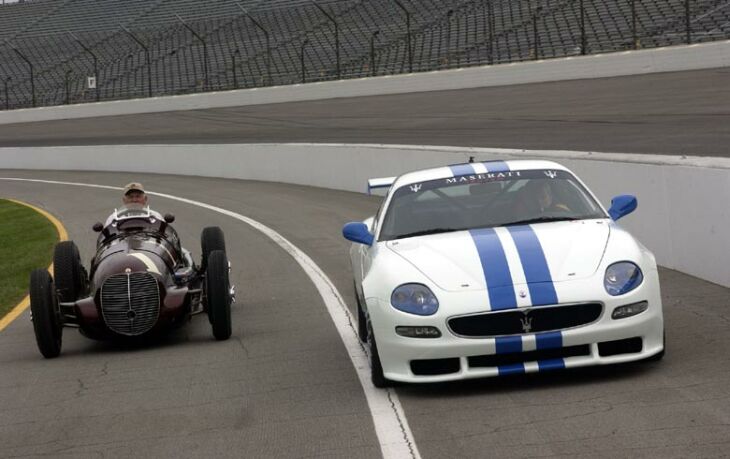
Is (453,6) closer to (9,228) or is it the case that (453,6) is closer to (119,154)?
(119,154)

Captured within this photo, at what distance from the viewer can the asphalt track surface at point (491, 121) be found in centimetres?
2503

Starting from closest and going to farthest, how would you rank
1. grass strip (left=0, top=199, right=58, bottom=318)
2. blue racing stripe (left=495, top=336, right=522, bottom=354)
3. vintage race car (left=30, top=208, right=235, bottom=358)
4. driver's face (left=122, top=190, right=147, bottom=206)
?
blue racing stripe (left=495, top=336, right=522, bottom=354) → vintage race car (left=30, top=208, right=235, bottom=358) → driver's face (left=122, top=190, right=147, bottom=206) → grass strip (left=0, top=199, right=58, bottom=318)

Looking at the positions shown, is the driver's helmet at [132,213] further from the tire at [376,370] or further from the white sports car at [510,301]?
the tire at [376,370]

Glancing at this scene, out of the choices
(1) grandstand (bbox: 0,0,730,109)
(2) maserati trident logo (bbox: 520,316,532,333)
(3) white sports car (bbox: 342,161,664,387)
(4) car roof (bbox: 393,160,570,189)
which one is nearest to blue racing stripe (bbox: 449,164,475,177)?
(4) car roof (bbox: 393,160,570,189)

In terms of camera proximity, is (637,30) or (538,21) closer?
(637,30)

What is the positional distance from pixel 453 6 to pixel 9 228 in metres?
31.1

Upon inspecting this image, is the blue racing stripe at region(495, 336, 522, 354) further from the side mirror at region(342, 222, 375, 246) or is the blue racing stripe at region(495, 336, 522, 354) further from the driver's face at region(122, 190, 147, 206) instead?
the driver's face at region(122, 190, 147, 206)

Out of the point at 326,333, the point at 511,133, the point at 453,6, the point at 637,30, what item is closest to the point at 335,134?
the point at 511,133

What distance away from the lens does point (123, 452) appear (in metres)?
6.25

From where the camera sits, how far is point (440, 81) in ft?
147

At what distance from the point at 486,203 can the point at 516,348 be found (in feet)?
5.82

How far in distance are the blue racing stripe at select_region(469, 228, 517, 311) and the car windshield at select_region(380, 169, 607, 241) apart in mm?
463

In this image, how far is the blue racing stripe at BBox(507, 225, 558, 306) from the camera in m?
6.93

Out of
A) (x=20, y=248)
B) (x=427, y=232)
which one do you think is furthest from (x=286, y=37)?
(x=427, y=232)
